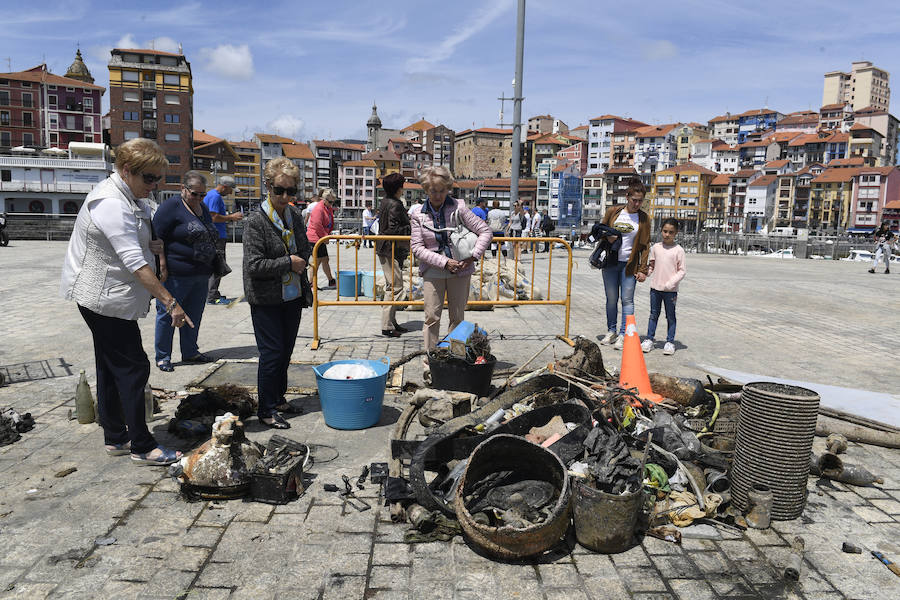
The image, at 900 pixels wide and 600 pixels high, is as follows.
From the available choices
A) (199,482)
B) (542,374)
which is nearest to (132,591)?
(199,482)

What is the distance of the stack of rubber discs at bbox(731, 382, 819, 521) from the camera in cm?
341

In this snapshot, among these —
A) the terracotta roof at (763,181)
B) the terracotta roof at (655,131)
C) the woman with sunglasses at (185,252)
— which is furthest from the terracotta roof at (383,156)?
the woman with sunglasses at (185,252)

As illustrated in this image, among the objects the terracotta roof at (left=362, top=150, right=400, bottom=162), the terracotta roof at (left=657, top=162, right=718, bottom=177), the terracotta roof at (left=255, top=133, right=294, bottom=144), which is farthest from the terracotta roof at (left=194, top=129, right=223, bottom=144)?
the terracotta roof at (left=657, top=162, right=718, bottom=177)

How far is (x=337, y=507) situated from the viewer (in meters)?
3.48

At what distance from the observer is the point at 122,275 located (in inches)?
143

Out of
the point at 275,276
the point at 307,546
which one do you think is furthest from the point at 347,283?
the point at 307,546

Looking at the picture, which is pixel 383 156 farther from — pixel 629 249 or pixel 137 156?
pixel 137 156

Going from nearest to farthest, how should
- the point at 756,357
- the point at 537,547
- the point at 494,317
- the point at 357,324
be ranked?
the point at 537,547, the point at 756,357, the point at 357,324, the point at 494,317

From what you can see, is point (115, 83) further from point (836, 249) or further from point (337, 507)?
point (337, 507)

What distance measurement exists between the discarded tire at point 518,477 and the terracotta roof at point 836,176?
393 ft

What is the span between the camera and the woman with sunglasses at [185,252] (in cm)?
591

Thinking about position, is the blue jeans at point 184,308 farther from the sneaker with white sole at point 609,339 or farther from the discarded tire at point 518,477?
the sneaker with white sole at point 609,339

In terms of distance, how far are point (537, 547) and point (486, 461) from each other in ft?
2.06

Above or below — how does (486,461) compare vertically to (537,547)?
above
